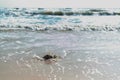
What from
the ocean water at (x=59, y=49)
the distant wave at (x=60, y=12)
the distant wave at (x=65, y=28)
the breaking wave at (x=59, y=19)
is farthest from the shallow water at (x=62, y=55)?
the distant wave at (x=60, y=12)

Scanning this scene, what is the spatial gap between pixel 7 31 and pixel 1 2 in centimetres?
994

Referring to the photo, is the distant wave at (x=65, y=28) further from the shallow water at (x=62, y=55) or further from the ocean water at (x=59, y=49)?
the shallow water at (x=62, y=55)

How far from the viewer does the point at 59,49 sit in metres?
10.1

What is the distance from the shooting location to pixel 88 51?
9828 mm

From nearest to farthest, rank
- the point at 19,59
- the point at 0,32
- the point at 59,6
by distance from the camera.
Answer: the point at 19,59 < the point at 0,32 < the point at 59,6

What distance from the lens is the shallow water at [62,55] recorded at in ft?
24.5

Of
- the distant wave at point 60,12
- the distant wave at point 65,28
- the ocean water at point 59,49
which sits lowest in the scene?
the distant wave at point 60,12

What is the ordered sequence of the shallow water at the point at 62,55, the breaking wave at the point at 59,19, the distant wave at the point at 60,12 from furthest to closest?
1. the distant wave at the point at 60,12
2. the breaking wave at the point at 59,19
3. the shallow water at the point at 62,55

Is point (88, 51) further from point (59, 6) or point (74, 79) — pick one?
point (59, 6)

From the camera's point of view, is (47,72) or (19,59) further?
(19,59)

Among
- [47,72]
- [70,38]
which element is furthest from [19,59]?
[70,38]

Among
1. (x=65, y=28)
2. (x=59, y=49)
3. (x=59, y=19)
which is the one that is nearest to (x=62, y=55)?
(x=59, y=49)

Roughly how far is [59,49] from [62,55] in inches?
29.1

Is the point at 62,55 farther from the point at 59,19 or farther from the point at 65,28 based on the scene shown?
the point at 59,19
